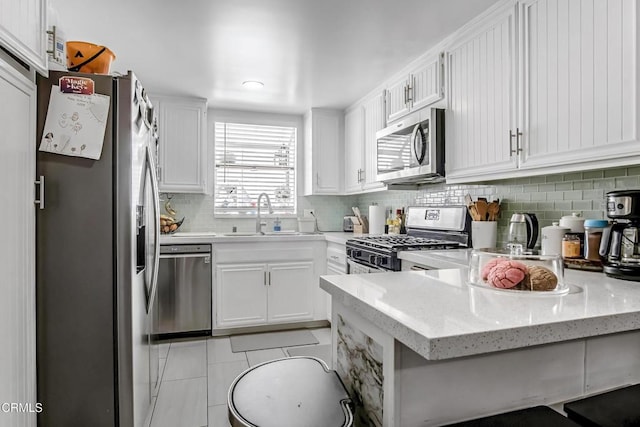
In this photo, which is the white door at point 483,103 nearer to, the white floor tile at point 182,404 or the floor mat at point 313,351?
the floor mat at point 313,351

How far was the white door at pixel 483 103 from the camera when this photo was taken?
6.40ft

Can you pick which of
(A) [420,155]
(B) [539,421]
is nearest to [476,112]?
(A) [420,155]

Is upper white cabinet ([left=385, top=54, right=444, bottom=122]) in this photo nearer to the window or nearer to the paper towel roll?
the paper towel roll

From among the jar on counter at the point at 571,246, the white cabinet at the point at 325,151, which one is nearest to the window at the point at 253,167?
the white cabinet at the point at 325,151

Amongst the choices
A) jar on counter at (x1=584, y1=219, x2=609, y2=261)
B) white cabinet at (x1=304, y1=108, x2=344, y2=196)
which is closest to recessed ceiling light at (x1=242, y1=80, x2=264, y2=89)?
white cabinet at (x1=304, y1=108, x2=344, y2=196)

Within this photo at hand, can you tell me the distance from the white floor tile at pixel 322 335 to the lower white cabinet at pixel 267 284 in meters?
0.12

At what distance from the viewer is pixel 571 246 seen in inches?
65.2

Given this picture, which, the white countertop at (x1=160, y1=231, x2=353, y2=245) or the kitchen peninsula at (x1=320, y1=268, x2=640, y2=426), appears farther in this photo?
the white countertop at (x1=160, y1=231, x2=353, y2=245)

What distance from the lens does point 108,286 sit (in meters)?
1.52

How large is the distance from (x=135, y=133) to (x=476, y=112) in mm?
1828

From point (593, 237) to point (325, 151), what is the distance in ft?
9.23

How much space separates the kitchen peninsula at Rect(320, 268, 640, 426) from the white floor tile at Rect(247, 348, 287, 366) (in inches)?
75.3

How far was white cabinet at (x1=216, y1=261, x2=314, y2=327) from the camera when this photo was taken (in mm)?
3365

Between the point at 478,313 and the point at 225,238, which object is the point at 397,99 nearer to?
the point at 225,238
